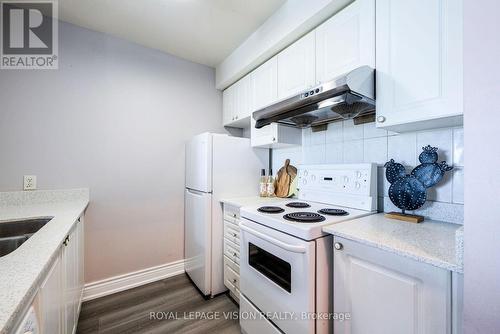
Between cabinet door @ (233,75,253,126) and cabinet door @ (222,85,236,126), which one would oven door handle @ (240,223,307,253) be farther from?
cabinet door @ (222,85,236,126)

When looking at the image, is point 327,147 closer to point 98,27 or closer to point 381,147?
point 381,147

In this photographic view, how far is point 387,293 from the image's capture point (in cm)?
86

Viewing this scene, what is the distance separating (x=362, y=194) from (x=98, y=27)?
266cm

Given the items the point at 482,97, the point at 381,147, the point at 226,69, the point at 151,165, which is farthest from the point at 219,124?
the point at 482,97

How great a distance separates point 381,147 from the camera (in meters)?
1.45

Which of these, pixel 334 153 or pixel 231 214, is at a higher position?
pixel 334 153

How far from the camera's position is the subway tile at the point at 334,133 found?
67.1 inches

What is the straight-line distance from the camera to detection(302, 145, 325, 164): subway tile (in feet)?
6.06

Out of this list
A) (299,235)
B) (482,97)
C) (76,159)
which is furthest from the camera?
(76,159)

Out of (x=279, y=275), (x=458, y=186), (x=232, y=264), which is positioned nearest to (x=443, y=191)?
(x=458, y=186)

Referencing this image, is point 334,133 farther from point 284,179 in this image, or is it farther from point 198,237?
point 198,237

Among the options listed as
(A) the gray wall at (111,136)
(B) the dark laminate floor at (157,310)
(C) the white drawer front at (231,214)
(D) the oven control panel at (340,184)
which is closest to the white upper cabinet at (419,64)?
(D) the oven control panel at (340,184)

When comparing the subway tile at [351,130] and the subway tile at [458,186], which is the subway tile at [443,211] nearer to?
the subway tile at [458,186]

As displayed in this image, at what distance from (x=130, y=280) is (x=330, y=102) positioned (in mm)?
2431
